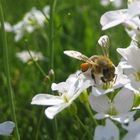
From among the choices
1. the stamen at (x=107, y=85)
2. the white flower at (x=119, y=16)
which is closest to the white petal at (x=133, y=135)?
the stamen at (x=107, y=85)

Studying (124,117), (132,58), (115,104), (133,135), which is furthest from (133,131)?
(132,58)

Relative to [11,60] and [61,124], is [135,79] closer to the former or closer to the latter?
[61,124]

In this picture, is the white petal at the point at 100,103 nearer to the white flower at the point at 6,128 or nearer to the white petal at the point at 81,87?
the white petal at the point at 81,87

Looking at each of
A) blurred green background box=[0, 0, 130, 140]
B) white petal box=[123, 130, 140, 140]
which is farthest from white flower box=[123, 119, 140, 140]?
blurred green background box=[0, 0, 130, 140]

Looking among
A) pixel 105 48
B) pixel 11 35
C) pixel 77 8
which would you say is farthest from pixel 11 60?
pixel 105 48

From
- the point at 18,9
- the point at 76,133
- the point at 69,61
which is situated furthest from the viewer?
the point at 18,9

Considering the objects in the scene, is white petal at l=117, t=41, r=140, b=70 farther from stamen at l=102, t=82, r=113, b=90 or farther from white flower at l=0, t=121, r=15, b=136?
white flower at l=0, t=121, r=15, b=136
